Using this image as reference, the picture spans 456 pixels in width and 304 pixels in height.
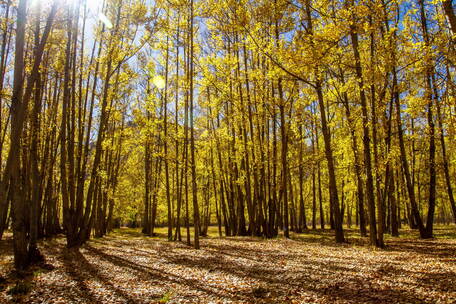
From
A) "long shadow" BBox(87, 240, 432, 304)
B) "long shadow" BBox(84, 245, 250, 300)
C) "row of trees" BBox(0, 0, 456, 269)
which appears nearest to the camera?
"long shadow" BBox(87, 240, 432, 304)

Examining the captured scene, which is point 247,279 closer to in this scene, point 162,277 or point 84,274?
point 162,277

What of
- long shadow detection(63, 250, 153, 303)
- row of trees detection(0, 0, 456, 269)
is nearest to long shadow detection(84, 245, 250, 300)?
long shadow detection(63, 250, 153, 303)

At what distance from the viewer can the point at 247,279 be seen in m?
6.83

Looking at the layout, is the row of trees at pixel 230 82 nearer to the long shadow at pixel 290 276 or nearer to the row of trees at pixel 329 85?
the row of trees at pixel 329 85

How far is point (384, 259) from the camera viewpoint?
8406 mm

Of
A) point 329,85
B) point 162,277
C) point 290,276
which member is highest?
point 329,85

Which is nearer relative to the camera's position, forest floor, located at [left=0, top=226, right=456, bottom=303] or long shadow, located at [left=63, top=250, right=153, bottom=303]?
forest floor, located at [left=0, top=226, right=456, bottom=303]

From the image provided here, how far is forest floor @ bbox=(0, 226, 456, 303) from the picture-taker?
18.1 ft

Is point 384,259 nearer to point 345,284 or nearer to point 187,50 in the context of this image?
point 345,284

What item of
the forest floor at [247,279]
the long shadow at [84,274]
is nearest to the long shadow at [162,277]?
the forest floor at [247,279]

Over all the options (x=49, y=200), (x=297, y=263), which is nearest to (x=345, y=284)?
(x=297, y=263)

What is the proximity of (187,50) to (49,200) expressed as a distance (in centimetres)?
1192

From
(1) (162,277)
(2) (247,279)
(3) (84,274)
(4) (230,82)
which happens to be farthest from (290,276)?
(4) (230,82)

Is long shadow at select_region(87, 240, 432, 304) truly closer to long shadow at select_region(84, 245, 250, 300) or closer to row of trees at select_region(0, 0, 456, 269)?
long shadow at select_region(84, 245, 250, 300)
